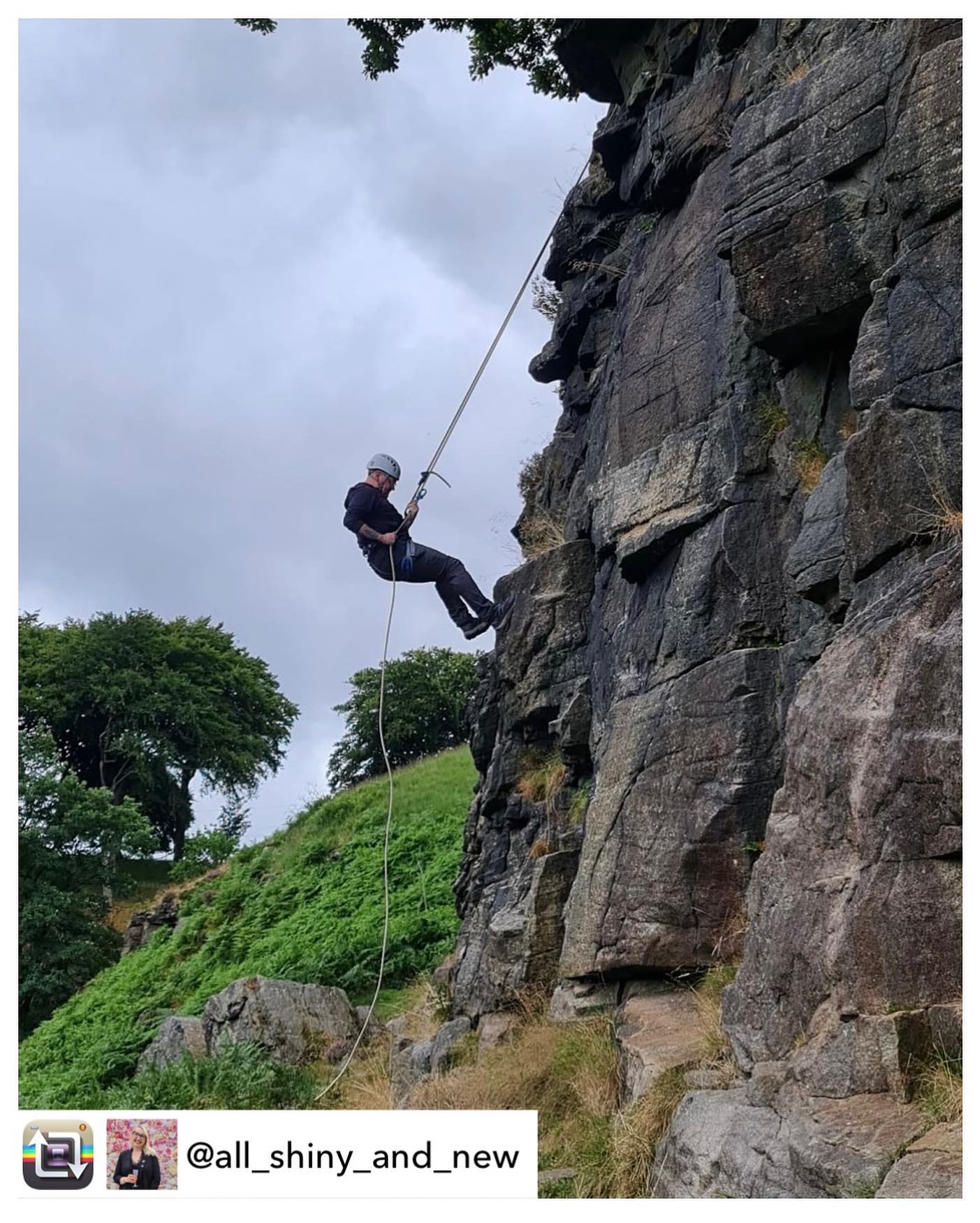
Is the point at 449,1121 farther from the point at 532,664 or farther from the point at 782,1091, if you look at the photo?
the point at 532,664

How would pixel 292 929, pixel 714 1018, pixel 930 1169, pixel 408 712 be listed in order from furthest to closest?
pixel 408 712 < pixel 292 929 < pixel 714 1018 < pixel 930 1169

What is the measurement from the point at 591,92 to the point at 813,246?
6767 mm

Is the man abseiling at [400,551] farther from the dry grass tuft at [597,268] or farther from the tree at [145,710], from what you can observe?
the tree at [145,710]

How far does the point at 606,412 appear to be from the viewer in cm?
1368

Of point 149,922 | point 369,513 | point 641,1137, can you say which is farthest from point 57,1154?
point 149,922

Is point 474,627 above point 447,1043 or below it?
above

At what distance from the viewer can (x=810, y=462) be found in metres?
10.6

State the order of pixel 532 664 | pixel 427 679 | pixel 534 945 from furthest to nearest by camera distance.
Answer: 1. pixel 427 679
2. pixel 532 664
3. pixel 534 945

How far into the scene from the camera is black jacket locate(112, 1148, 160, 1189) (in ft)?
23.9

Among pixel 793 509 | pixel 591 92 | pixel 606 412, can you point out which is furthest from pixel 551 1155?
pixel 591 92

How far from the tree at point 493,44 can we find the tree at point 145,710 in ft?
112

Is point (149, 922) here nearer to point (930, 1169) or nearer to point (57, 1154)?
point (57, 1154)

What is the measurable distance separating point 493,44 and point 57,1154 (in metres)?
13.2

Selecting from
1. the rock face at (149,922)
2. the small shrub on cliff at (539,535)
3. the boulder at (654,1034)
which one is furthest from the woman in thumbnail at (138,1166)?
the rock face at (149,922)
